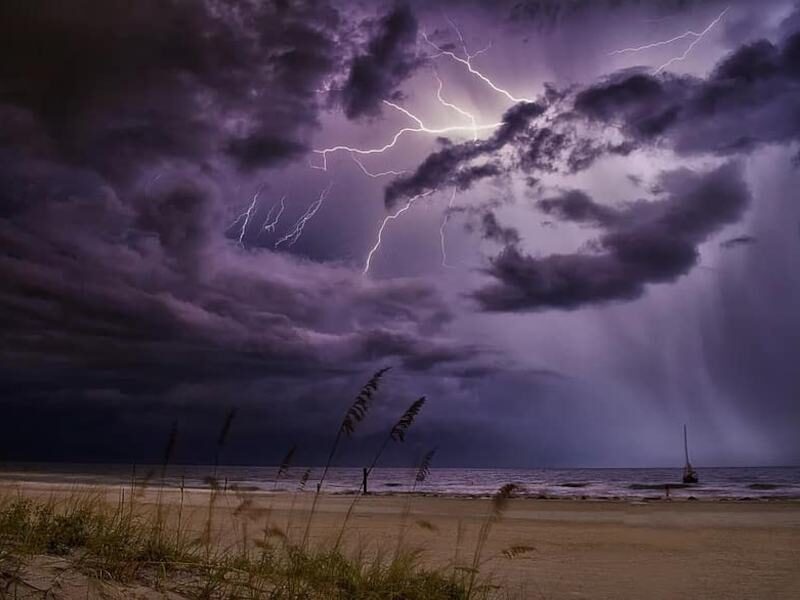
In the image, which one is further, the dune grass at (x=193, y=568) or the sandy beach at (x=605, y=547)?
the sandy beach at (x=605, y=547)

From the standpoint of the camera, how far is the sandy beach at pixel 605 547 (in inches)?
312

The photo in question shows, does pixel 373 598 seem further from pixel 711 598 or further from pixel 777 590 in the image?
pixel 777 590

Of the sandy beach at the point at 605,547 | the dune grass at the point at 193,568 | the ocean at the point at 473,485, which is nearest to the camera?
the dune grass at the point at 193,568

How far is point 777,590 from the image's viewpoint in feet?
26.5

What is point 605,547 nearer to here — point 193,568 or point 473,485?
point 193,568

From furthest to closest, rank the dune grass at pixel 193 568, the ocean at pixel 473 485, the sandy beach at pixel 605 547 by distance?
1. the ocean at pixel 473 485
2. the sandy beach at pixel 605 547
3. the dune grass at pixel 193 568

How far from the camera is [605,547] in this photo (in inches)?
503

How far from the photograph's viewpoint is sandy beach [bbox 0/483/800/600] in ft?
26.0

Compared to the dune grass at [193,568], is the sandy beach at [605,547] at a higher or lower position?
lower

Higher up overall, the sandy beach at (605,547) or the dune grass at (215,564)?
the dune grass at (215,564)

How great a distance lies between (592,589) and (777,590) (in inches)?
85.0

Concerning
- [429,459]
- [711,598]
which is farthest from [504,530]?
[429,459]

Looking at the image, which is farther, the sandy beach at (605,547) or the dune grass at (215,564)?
the sandy beach at (605,547)

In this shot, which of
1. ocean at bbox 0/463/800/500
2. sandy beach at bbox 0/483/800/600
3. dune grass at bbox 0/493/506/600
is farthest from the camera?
ocean at bbox 0/463/800/500
